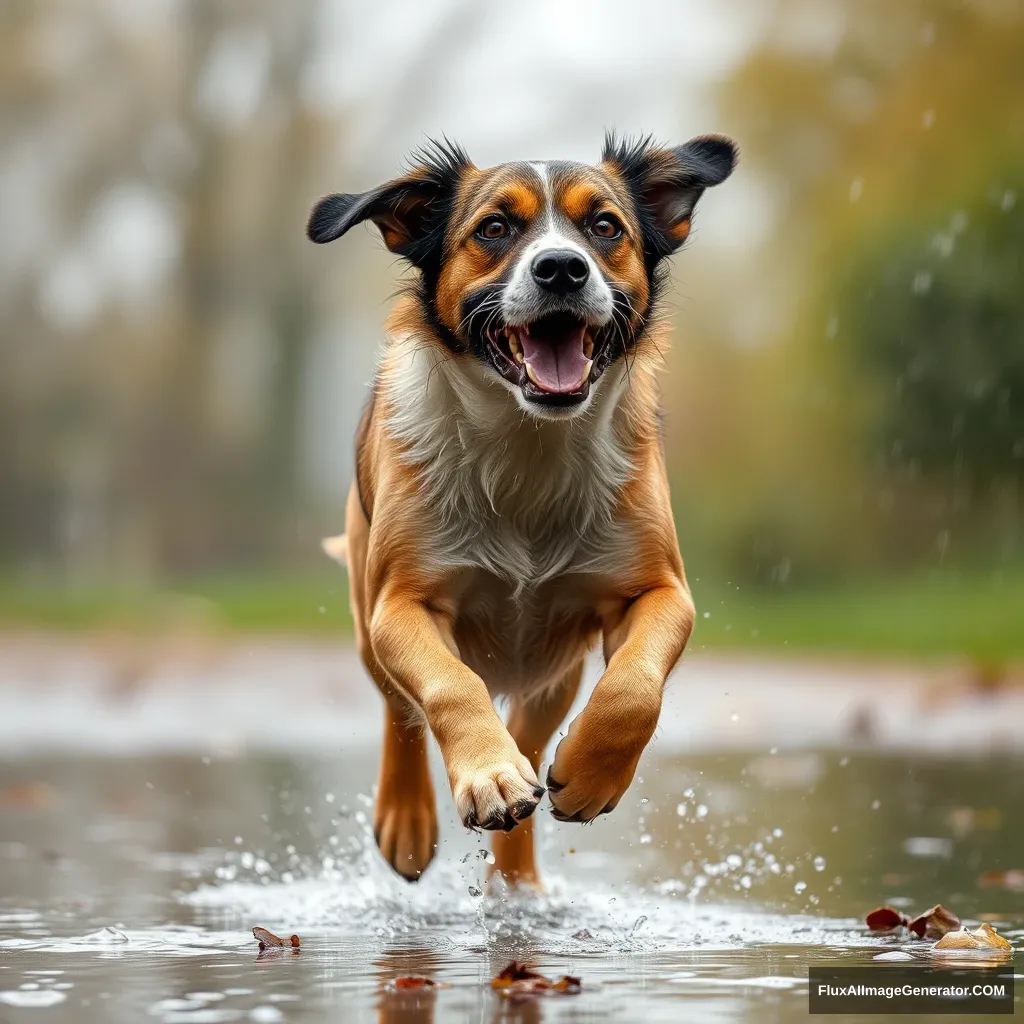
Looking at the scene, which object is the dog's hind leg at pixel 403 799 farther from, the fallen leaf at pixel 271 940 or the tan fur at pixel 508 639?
the fallen leaf at pixel 271 940

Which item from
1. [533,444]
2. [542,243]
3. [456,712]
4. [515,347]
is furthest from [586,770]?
[542,243]

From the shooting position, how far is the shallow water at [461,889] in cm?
374

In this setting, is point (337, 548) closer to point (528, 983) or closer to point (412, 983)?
point (412, 983)

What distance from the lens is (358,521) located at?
613cm

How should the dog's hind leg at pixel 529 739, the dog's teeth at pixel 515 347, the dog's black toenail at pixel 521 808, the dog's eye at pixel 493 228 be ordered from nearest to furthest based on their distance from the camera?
1. the dog's black toenail at pixel 521 808
2. the dog's teeth at pixel 515 347
3. the dog's eye at pixel 493 228
4. the dog's hind leg at pixel 529 739

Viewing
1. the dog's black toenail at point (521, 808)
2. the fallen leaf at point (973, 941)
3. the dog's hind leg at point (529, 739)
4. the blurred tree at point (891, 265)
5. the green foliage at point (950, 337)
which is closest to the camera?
the dog's black toenail at point (521, 808)

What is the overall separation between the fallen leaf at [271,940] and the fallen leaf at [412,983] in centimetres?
72

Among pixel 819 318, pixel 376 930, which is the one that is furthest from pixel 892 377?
pixel 376 930

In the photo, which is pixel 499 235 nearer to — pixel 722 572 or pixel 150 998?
pixel 150 998

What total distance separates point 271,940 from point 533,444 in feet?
5.39

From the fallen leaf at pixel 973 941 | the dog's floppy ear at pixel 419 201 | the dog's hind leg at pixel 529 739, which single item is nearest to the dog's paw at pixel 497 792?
the fallen leaf at pixel 973 941

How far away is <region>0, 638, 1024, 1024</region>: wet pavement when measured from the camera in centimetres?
376

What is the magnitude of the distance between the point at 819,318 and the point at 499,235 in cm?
1604

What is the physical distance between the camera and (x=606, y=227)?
16.8 feet
